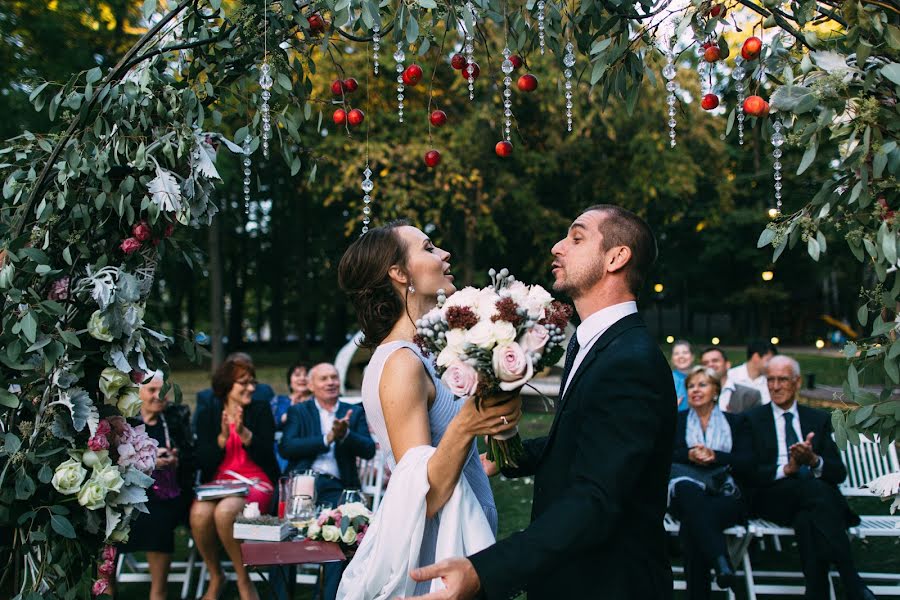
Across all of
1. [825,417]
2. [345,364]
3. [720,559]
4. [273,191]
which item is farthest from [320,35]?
[273,191]

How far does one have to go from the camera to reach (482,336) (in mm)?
2227

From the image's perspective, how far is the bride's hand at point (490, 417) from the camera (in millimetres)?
2350

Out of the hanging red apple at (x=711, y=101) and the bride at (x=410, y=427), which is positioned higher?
the hanging red apple at (x=711, y=101)

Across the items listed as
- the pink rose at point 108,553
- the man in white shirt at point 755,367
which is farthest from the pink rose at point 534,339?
the man in white shirt at point 755,367

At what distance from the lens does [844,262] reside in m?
25.6

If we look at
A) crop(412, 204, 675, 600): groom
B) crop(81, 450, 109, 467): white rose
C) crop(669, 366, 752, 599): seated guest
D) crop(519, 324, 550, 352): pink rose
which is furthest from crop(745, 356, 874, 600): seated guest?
crop(81, 450, 109, 467): white rose

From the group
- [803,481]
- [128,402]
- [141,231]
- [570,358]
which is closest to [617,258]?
[570,358]

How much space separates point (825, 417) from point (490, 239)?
A: 1174cm

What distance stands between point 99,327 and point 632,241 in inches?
80.3

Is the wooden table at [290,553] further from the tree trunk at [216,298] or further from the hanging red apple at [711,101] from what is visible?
the tree trunk at [216,298]

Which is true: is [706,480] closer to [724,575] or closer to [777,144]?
[724,575]

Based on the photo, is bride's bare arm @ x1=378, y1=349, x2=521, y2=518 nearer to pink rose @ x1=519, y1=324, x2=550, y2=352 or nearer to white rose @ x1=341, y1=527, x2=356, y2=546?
pink rose @ x1=519, y1=324, x2=550, y2=352

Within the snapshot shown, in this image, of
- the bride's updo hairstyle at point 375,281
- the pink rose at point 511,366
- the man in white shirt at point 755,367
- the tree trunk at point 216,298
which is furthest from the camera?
the tree trunk at point 216,298

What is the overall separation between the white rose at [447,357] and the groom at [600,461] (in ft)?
1.31
